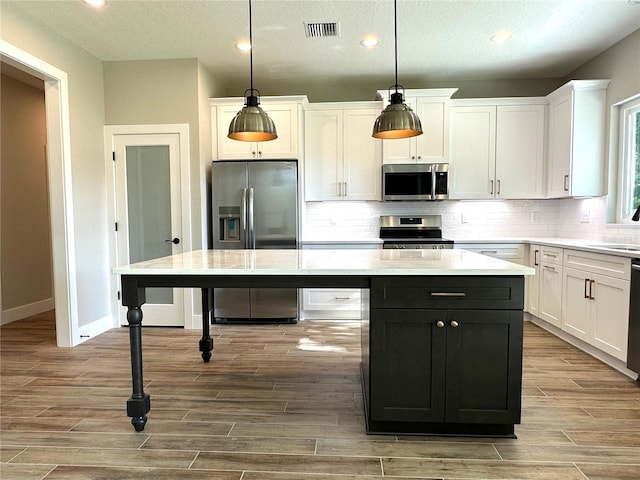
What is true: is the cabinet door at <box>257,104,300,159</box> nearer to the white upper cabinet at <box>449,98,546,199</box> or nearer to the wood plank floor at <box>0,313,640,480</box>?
the white upper cabinet at <box>449,98,546,199</box>

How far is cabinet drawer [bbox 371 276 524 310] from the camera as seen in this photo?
1892mm

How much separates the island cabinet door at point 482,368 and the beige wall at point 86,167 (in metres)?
3.43

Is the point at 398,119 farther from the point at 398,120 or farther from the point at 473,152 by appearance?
the point at 473,152

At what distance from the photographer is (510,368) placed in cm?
192

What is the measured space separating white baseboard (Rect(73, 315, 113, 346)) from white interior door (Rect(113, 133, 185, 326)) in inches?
5.8

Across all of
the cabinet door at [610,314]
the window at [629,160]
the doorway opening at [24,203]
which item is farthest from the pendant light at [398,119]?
the doorway opening at [24,203]

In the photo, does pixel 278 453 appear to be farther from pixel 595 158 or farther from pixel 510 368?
pixel 595 158

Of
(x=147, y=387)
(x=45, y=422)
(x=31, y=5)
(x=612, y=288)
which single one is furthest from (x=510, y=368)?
(x=31, y=5)

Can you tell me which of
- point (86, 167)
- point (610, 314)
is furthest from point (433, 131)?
point (86, 167)

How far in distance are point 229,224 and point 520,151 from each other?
340 centimetres

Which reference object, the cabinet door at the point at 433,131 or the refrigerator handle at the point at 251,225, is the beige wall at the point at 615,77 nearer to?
the cabinet door at the point at 433,131

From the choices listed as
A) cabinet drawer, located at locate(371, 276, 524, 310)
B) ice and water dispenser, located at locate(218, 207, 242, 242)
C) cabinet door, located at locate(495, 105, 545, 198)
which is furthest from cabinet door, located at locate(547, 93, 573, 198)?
ice and water dispenser, located at locate(218, 207, 242, 242)

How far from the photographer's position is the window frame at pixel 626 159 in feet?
11.8

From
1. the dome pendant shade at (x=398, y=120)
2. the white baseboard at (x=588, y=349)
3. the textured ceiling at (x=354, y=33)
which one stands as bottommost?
the white baseboard at (x=588, y=349)
